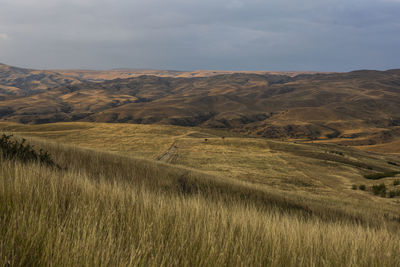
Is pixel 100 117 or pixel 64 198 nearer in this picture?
pixel 64 198

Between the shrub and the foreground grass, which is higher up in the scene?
the foreground grass

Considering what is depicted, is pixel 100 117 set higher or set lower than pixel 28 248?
lower

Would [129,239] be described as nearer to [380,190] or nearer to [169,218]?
[169,218]

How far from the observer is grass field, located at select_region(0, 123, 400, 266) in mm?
1759

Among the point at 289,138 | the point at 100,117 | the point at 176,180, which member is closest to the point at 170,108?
the point at 100,117

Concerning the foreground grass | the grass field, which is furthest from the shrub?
A: the foreground grass

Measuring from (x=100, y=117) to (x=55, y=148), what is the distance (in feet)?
427

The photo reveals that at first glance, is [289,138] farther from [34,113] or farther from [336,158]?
[34,113]

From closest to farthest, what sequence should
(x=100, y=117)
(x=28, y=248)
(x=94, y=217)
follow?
(x=28, y=248) → (x=94, y=217) → (x=100, y=117)

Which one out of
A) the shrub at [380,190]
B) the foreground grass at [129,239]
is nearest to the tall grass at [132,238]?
the foreground grass at [129,239]

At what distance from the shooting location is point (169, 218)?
8.79 ft

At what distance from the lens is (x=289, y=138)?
101125 mm

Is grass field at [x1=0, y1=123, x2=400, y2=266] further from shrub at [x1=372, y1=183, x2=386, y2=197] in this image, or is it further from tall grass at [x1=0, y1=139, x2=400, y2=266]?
shrub at [x1=372, y1=183, x2=386, y2=197]

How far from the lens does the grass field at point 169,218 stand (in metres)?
1.76
